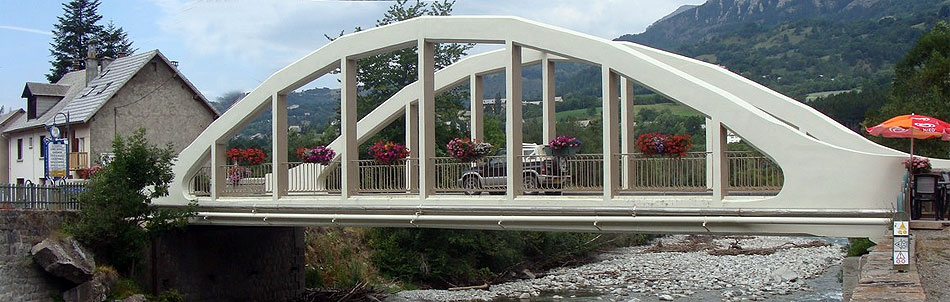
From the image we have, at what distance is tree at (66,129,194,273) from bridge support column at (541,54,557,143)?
29.5 ft

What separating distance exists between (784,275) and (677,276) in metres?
3.87

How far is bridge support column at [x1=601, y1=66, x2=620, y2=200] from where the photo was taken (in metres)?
17.9

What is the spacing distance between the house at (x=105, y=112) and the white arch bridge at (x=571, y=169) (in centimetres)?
1349

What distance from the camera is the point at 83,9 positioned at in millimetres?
58469

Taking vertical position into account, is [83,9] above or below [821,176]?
above

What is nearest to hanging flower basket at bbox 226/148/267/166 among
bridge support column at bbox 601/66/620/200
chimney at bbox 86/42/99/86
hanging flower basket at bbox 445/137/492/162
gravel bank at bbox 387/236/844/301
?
hanging flower basket at bbox 445/137/492/162

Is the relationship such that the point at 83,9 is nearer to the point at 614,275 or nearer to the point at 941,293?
the point at 614,275

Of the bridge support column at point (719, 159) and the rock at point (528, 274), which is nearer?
the bridge support column at point (719, 159)

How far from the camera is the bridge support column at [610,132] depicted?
17.9m

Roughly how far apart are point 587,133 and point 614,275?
4894 centimetres

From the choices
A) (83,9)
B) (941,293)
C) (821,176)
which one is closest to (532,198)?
(821,176)

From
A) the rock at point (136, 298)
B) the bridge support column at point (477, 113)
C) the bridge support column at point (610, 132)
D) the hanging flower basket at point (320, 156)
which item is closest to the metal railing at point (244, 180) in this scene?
the hanging flower basket at point (320, 156)

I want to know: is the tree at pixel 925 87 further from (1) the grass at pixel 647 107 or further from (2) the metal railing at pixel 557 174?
(1) the grass at pixel 647 107

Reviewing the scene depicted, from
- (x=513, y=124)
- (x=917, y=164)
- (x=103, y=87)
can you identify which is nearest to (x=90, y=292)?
(x=513, y=124)
